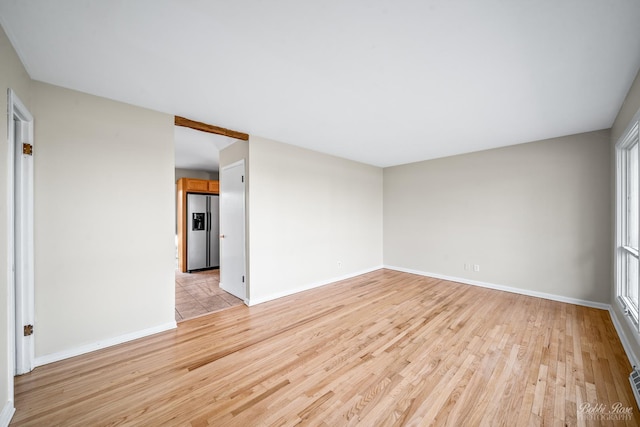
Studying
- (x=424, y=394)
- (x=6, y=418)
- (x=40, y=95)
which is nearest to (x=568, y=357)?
(x=424, y=394)

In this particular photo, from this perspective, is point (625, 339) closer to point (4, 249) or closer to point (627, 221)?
Answer: point (627, 221)

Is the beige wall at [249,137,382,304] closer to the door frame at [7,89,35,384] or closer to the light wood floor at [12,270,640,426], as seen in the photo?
the light wood floor at [12,270,640,426]

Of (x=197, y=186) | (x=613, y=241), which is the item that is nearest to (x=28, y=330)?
(x=197, y=186)

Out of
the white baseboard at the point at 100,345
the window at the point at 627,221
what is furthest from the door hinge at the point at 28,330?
the window at the point at 627,221

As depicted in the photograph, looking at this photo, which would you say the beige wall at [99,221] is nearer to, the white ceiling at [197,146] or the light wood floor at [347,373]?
the light wood floor at [347,373]

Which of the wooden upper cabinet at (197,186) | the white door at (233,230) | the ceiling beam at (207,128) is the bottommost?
the white door at (233,230)

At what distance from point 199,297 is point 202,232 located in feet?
8.35

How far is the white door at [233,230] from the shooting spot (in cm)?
383

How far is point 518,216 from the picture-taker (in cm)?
411

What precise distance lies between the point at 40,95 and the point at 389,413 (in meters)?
3.95

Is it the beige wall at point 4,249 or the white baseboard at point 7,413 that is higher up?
the beige wall at point 4,249

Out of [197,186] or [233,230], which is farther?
[197,186]

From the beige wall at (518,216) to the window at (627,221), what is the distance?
23.3 inches

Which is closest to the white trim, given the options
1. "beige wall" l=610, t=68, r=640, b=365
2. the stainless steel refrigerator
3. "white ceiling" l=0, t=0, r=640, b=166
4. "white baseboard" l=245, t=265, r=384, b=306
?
"beige wall" l=610, t=68, r=640, b=365
